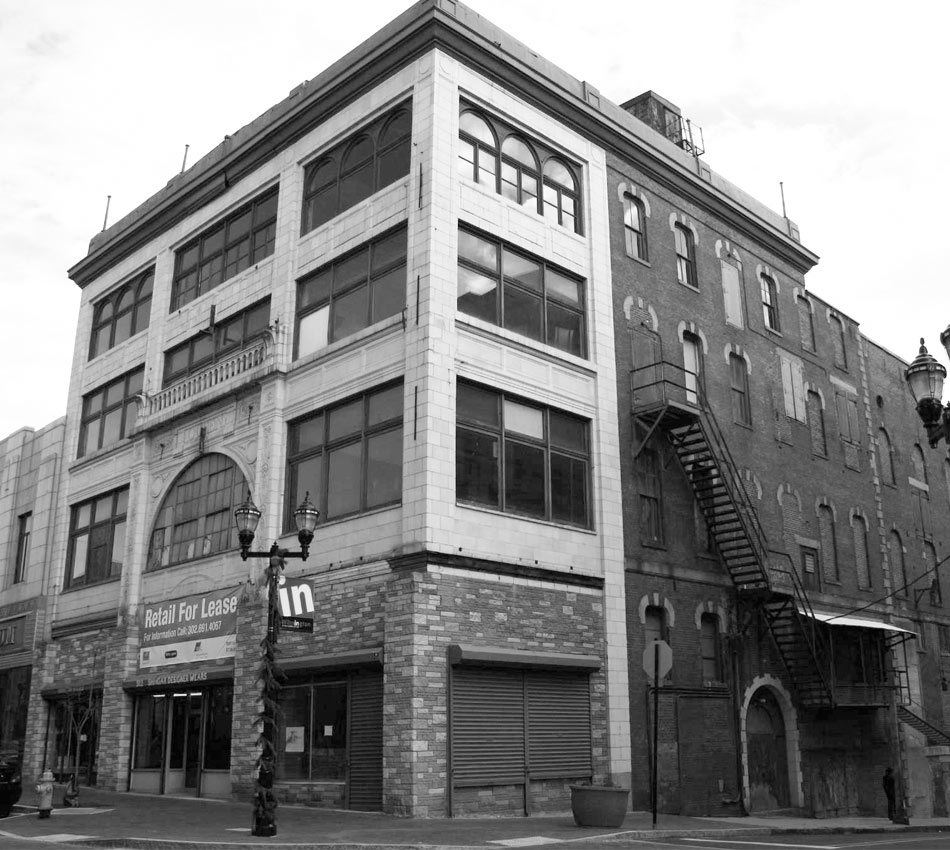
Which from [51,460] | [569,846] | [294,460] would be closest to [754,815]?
[569,846]

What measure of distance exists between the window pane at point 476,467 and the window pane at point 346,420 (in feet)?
8.83

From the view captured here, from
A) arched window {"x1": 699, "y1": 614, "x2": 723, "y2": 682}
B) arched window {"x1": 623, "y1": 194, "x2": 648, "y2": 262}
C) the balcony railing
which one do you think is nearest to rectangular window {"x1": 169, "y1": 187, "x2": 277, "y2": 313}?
the balcony railing

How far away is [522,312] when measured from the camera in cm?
2514

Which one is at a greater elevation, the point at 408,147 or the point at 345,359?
the point at 408,147

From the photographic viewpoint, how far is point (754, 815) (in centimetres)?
2664

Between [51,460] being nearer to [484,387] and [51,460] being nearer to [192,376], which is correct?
[192,376]

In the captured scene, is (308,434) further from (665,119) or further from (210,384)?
(665,119)

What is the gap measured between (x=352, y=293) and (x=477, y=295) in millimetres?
3285

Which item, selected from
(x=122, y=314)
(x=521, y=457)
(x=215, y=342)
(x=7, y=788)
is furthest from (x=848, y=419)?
(x=7, y=788)

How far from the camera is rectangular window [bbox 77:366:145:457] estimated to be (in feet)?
109

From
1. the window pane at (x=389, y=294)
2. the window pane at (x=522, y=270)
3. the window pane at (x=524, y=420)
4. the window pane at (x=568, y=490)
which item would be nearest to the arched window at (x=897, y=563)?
the window pane at (x=568, y=490)

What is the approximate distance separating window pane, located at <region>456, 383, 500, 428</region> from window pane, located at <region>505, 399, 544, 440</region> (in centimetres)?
40

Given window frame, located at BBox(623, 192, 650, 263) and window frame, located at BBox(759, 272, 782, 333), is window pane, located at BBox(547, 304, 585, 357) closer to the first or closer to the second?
window frame, located at BBox(623, 192, 650, 263)

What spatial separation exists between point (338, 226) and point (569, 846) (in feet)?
52.0
